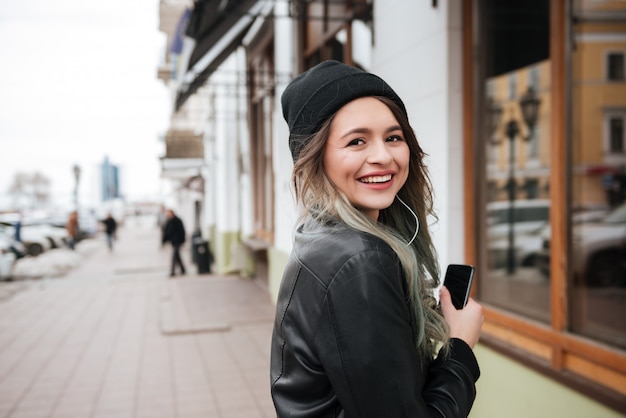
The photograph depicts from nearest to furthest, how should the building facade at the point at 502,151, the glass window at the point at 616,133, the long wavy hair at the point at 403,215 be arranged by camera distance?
the long wavy hair at the point at 403,215 → the building facade at the point at 502,151 → the glass window at the point at 616,133

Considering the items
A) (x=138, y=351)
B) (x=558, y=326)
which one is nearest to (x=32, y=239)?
(x=138, y=351)

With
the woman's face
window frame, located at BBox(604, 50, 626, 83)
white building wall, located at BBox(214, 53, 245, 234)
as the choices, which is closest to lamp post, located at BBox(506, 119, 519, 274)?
window frame, located at BBox(604, 50, 626, 83)

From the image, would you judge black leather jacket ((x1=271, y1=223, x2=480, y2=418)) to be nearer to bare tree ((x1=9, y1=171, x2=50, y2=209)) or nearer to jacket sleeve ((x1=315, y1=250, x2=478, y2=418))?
jacket sleeve ((x1=315, y1=250, x2=478, y2=418))

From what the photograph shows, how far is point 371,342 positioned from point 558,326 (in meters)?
2.65

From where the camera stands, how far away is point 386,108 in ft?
4.92

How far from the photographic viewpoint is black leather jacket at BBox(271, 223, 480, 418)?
1.25 metres

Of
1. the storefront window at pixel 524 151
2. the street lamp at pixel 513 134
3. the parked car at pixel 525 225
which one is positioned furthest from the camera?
the parked car at pixel 525 225

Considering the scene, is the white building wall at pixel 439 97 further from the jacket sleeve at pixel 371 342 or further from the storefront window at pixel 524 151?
the jacket sleeve at pixel 371 342

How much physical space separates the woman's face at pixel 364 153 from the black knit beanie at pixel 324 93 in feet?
0.10

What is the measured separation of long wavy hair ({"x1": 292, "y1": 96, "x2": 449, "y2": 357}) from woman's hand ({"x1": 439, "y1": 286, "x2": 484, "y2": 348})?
4 cm

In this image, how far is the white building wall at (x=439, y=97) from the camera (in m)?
4.25

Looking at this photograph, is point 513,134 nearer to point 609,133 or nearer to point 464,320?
point 609,133

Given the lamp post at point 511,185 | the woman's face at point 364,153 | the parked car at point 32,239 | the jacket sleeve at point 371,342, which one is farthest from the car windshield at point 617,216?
the parked car at point 32,239

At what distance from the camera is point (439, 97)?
433 cm
